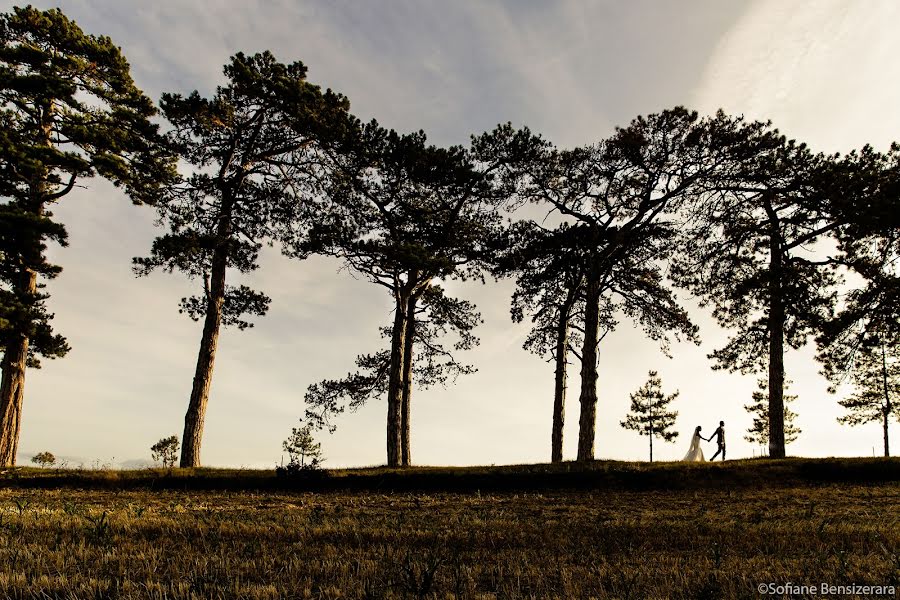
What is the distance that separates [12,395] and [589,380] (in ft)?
66.6

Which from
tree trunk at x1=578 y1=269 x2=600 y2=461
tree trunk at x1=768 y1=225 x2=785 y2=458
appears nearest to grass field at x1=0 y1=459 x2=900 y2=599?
tree trunk at x1=578 y1=269 x2=600 y2=461

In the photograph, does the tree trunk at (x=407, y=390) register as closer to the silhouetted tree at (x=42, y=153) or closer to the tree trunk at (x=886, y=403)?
the silhouetted tree at (x=42, y=153)

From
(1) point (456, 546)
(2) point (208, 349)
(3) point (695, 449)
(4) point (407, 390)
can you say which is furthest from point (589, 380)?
(1) point (456, 546)

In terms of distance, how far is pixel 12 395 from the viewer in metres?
20.4

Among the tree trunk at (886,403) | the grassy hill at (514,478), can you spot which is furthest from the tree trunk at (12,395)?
the tree trunk at (886,403)

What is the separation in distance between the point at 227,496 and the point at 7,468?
9.85 m

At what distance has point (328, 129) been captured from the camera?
22094 millimetres

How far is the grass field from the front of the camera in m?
4.86

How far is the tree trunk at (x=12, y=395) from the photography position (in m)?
20.2

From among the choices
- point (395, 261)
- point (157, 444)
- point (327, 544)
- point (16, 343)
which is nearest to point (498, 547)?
point (327, 544)

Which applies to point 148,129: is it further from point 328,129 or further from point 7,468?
point 7,468

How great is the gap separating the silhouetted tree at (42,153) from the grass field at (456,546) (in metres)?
7.36

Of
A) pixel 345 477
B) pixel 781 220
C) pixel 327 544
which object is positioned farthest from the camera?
pixel 781 220

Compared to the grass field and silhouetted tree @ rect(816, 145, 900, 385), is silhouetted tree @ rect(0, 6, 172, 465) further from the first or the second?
silhouetted tree @ rect(816, 145, 900, 385)
